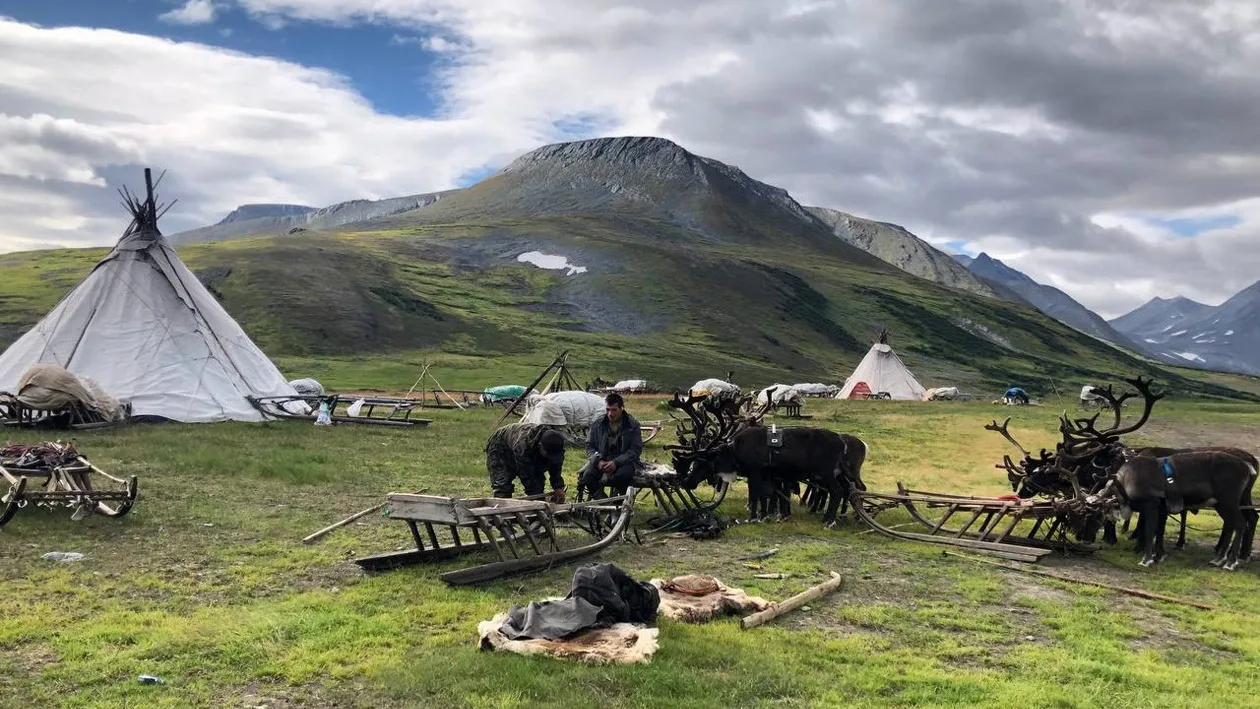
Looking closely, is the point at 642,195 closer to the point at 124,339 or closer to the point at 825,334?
the point at 825,334

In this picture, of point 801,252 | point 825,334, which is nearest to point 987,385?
point 825,334

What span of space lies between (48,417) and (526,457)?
1806 cm

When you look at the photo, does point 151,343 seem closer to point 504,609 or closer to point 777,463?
point 777,463

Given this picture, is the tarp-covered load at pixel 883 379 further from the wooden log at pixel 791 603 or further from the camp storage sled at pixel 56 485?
the camp storage sled at pixel 56 485

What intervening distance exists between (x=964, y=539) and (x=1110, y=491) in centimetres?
246

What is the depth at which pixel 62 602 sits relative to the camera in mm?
9141

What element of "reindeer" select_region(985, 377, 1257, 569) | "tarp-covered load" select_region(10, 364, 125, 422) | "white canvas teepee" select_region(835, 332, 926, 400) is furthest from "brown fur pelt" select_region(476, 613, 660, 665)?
"white canvas teepee" select_region(835, 332, 926, 400)

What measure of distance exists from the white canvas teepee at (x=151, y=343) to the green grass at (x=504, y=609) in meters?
11.9

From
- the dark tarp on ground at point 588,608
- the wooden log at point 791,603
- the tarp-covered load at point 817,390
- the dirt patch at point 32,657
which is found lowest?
the dirt patch at point 32,657

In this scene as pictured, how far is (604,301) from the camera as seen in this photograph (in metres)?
111

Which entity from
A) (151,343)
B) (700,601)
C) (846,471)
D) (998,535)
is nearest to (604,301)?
(151,343)

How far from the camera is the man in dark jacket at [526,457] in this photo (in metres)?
12.8

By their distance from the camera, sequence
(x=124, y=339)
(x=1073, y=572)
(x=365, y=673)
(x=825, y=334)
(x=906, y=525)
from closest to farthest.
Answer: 1. (x=365, y=673)
2. (x=1073, y=572)
3. (x=906, y=525)
4. (x=124, y=339)
5. (x=825, y=334)

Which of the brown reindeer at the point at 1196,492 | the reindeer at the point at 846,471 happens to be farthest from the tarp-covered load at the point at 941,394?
the brown reindeer at the point at 1196,492
